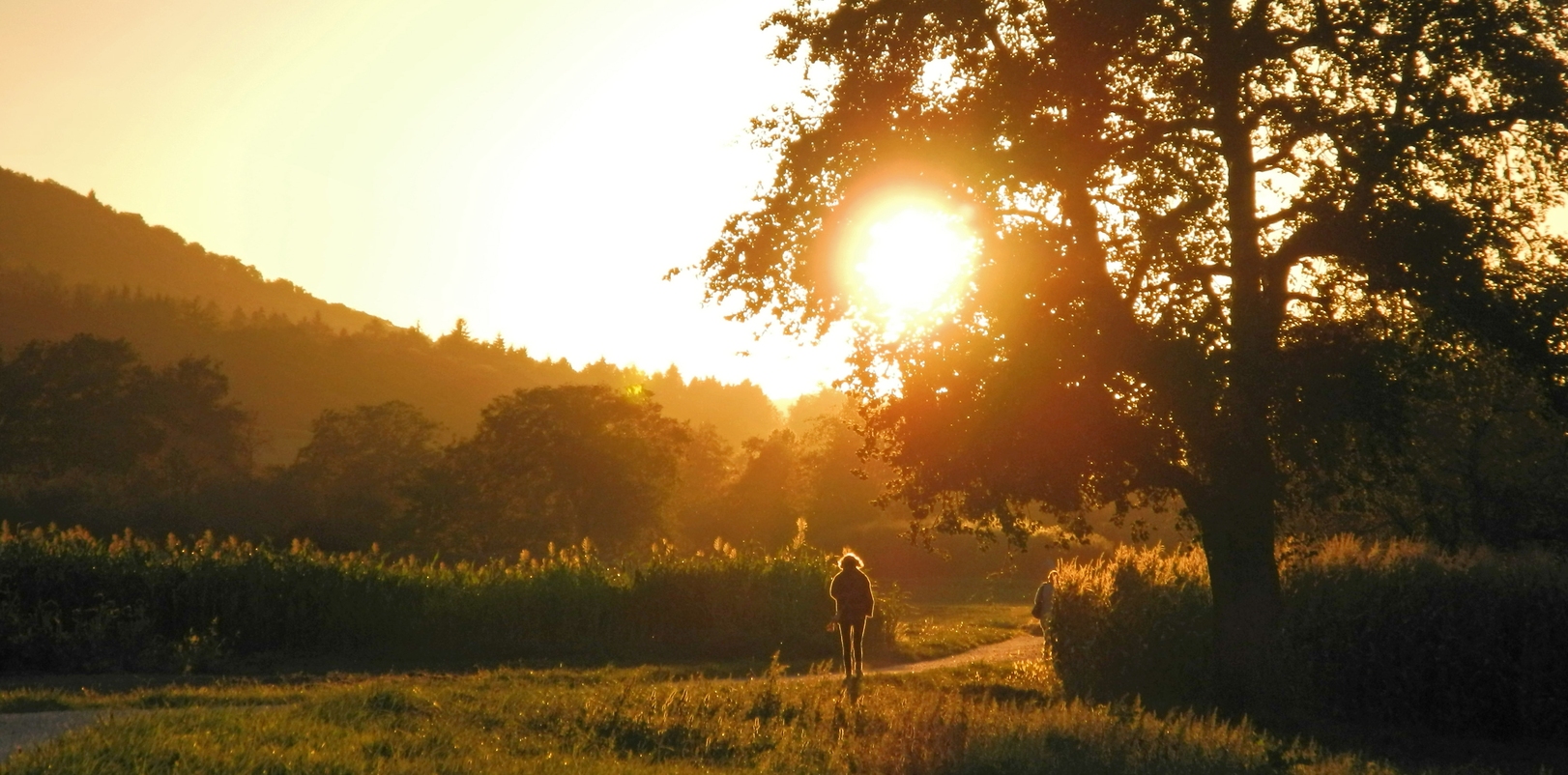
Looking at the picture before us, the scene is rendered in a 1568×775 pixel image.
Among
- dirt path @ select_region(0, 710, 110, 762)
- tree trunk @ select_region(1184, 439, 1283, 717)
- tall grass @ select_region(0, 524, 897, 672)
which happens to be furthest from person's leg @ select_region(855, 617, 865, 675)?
Answer: dirt path @ select_region(0, 710, 110, 762)

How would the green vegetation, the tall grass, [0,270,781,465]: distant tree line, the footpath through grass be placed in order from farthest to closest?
1. [0,270,781,465]: distant tree line
2. the footpath through grass
3. the tall grass
4. the green vegetation

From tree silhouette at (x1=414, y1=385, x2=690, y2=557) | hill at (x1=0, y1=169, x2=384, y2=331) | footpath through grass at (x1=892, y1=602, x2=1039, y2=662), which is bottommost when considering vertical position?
footpath through grass at (x1=892, y1=602, x2=1039, y2=662)

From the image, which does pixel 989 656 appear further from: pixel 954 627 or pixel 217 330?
pixel 217 330

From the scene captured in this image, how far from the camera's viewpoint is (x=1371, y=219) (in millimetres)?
15383

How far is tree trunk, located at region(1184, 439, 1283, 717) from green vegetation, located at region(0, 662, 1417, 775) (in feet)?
8.86

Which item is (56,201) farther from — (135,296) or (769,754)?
(769,754)

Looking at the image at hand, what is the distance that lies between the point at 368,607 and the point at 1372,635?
729 inches

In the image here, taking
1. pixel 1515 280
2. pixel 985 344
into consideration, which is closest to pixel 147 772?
pixel 985 344

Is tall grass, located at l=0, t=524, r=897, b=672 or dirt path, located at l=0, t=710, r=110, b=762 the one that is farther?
tall grass, located at l=0, t=524, r=897, b=672

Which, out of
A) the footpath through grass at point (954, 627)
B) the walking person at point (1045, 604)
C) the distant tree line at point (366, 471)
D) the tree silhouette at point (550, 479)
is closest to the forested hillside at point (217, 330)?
the distant tree line at point (366, 471)

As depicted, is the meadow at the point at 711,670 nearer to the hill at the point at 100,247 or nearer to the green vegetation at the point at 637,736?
the green vegetation at the point at 637,736

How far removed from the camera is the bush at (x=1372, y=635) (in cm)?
1689

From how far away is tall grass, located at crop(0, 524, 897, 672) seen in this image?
22.5m

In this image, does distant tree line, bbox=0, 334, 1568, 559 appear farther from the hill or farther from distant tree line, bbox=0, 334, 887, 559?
the hill
